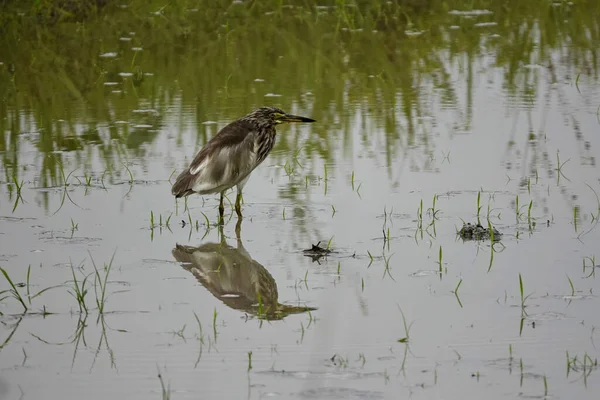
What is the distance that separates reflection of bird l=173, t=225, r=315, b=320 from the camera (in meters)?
5.10

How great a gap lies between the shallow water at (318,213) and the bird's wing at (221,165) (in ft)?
0.73

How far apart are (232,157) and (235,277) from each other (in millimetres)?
1487

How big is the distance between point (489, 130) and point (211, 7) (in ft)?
19.8

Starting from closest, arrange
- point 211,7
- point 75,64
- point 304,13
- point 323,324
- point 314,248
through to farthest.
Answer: point 323,324 → point 314,248 → point 75,64 → point 304,13 → point 211,7

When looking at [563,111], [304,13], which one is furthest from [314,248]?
[304,13]

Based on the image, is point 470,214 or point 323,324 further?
point 470,214

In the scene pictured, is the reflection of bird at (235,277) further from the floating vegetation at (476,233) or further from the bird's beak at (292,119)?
the bird's beak at (292,119)

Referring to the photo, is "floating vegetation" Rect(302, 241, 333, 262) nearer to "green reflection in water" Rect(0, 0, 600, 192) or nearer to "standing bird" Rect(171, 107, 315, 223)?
"standing bird" Rect(171, 107, 315, 223)

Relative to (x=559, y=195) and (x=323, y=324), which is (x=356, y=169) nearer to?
(x=559, y=195)

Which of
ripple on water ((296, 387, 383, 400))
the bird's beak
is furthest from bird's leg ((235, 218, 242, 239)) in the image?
ripple on water ((296, 387, 383, 400))

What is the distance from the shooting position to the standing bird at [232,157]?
6.79 metres

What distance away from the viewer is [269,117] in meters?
7.53

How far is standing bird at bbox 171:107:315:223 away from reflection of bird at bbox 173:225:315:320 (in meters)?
0.62

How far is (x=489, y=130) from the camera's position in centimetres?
845
